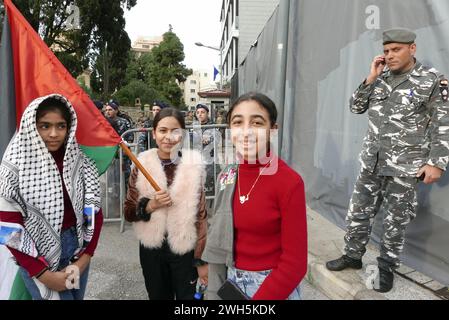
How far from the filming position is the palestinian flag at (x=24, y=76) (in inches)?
74.8

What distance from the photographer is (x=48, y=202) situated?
1645 mm

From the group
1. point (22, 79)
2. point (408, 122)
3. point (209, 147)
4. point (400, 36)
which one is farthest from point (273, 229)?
point (209, 147)

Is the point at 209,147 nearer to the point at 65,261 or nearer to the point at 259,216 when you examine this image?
the point at 65,261

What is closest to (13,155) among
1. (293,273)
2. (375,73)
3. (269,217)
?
(269,217)

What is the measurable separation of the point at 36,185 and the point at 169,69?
47.9m

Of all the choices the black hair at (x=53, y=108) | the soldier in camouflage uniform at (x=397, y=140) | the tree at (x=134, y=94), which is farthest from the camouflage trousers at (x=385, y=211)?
the tree at (x=134, y=94)

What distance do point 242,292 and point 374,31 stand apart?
292 centimetres

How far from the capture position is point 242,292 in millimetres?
1467

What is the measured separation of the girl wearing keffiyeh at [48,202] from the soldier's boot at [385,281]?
2080 mm

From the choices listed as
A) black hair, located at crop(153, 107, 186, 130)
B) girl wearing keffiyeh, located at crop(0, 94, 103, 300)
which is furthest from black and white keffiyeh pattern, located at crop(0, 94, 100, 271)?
black hair, located at crop(153, 107, 186, 130)

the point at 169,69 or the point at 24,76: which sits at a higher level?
the point at 169,69

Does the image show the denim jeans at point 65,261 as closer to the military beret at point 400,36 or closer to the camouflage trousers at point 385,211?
the camouflage trousers at point 385,211

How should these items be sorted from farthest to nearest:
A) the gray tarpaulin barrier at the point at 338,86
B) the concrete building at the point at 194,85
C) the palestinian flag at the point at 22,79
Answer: the concrete building at the point at 194,85 → the gray tarpaulin barrier at the point at 338,86 → the palestinian flag at the point at 22,79
